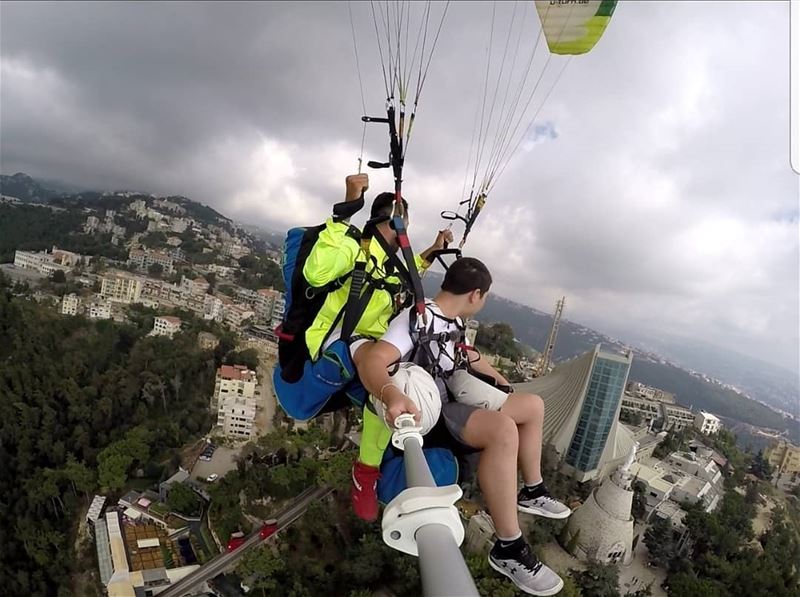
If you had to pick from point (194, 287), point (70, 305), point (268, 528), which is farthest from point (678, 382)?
point (70, 305)

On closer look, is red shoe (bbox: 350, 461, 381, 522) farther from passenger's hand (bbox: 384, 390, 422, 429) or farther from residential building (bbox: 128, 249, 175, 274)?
residential building (bbox: 128, 249, 175, 274)

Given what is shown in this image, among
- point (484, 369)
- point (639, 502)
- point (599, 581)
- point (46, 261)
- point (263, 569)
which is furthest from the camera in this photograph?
point (46, 261)

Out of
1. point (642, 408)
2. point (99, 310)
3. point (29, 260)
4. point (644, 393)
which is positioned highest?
point (644, 393)

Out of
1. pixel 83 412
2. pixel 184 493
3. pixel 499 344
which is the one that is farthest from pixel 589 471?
pixel 83 412

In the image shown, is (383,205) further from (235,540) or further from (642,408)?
(642,408)

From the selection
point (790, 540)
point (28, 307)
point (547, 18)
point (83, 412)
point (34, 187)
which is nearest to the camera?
point (547, 18)

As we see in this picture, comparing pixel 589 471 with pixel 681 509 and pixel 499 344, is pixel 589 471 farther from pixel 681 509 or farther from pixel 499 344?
pixel 499 344

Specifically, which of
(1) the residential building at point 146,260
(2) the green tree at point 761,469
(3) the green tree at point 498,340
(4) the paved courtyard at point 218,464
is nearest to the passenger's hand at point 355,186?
(4) the paved courtyard at point 218,464
